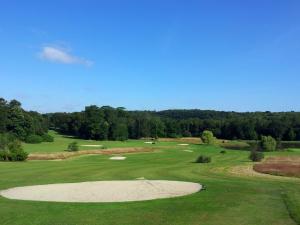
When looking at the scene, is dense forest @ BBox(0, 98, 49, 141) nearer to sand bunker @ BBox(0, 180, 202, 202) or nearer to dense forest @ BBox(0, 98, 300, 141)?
dense forest @ BBox(0, 98, 300, 141)

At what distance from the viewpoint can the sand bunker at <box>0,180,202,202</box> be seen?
2348 centimetres

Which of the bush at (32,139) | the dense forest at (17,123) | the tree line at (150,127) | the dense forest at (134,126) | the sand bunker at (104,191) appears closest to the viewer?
the sand bunker at (104,191)

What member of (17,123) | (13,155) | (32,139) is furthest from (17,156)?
(17,123)

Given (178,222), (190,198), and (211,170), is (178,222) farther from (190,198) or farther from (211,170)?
(211,170)

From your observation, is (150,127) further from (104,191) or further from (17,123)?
(104,191)

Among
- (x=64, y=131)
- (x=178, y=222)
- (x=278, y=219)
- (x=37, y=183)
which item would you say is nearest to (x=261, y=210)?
(x=278, y=219)

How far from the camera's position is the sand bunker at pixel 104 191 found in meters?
23.5

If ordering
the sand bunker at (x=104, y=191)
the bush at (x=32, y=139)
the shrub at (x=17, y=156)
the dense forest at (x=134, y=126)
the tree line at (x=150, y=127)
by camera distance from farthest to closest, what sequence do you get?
1. the tree line at (x=150, y=127)
2. the dense forest at (x=134, y=126)
3. the bush at (x=32, y=139)
4. the shrub at (x=17, y=156)
5. the sand bunker at (x=104, y=191)

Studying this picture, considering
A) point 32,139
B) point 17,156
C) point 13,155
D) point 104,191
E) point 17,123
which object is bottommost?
point 104,191

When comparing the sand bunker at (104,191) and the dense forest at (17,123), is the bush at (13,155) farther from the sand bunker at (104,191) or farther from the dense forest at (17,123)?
the dense forest at (17,123)

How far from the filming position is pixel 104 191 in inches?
1022

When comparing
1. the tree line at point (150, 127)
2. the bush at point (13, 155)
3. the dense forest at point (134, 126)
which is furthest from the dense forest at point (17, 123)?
the bush at point (13, 155)

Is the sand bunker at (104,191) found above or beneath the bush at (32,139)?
beneath

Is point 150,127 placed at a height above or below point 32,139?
above
